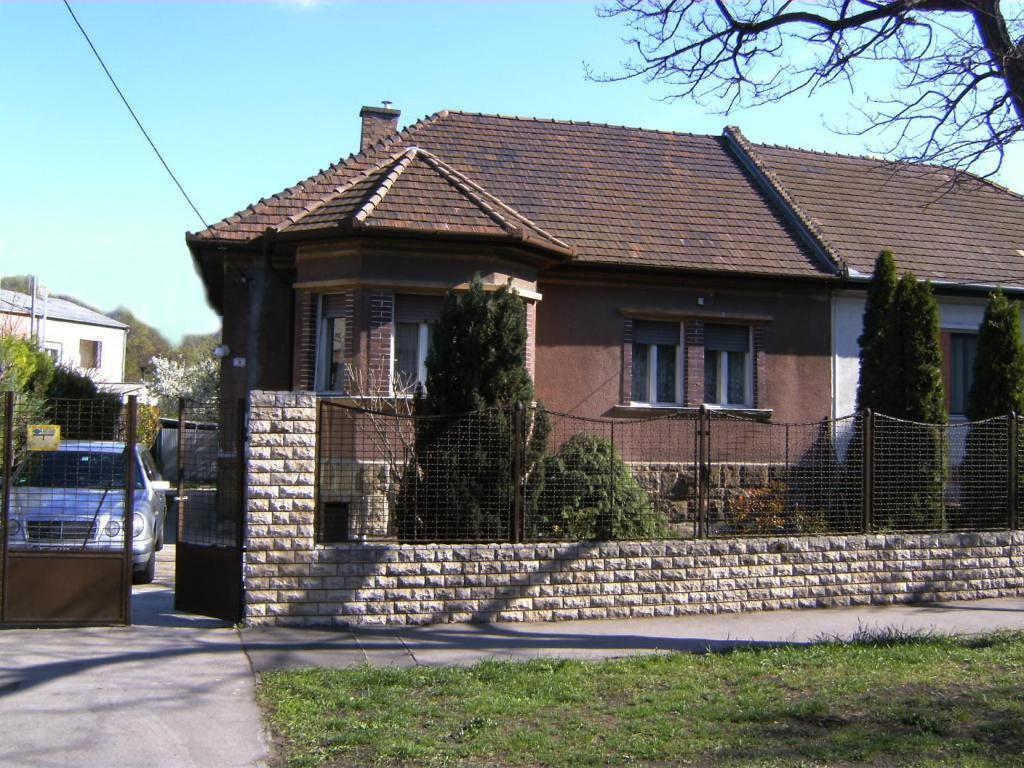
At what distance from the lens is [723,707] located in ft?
22.4

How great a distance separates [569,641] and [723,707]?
246 cm

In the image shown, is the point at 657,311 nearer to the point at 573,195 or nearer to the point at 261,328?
the point at 573,195

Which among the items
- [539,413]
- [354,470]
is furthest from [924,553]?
[354,470]

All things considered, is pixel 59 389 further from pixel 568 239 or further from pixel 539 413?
pixel 539 413

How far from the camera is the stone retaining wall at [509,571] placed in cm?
933

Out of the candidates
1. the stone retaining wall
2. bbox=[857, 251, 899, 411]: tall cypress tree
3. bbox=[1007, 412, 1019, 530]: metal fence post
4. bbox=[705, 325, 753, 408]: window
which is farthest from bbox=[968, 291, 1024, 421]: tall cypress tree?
the stone retaining wall

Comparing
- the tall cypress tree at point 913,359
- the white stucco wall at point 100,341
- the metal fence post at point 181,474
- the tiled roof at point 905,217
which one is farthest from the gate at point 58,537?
the white stucco wall at point 100,341

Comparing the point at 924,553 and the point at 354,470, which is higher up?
the point at 354,470

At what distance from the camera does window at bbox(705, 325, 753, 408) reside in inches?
675

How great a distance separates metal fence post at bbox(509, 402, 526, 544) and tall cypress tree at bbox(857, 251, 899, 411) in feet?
22.5

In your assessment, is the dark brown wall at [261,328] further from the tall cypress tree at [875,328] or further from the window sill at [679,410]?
the tall cypress tree at [875,328]

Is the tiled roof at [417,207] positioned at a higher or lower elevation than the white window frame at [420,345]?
higher

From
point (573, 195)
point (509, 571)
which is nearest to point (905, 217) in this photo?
point (573, 195)

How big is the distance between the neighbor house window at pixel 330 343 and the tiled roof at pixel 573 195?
1166 mm
